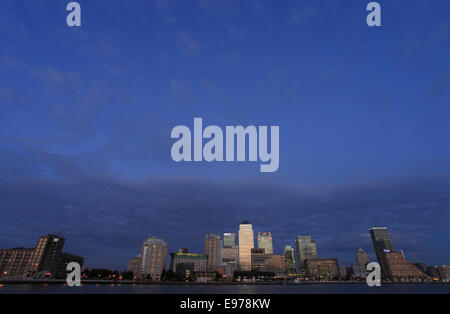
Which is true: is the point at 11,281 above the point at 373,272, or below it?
below
